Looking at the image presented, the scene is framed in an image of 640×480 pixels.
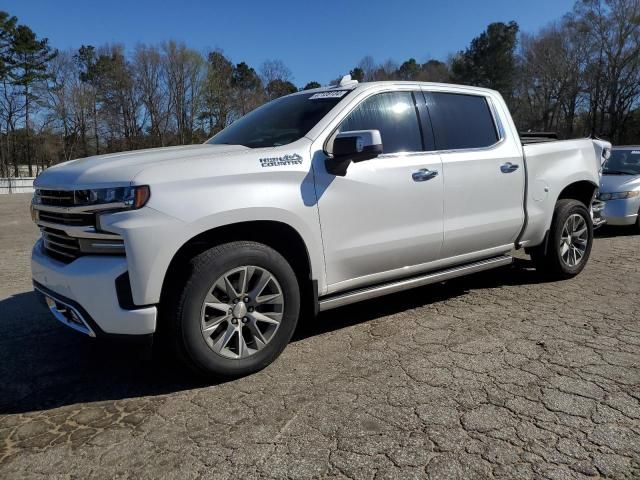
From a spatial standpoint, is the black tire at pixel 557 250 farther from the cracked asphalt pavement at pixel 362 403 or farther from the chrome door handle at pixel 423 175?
the chrome door handle at pixel 423 175

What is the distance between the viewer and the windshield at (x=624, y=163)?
9.61 meters

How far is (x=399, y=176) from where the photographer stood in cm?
383

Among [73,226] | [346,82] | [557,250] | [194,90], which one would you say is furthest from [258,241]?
[194,90]

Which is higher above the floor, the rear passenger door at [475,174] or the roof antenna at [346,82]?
the roof antenna at [346,82]

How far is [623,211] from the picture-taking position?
28.4ft

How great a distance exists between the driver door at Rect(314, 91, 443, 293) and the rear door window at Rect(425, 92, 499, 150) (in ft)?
0.56

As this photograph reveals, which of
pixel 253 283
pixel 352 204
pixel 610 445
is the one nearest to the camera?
pixel 610 445

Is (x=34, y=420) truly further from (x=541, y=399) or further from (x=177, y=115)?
(x=177, y=115)

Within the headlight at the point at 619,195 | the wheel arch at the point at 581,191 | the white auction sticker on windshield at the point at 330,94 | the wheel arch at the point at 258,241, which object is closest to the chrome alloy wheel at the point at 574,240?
the wheel arch at the point at 581,191

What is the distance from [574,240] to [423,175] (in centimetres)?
253

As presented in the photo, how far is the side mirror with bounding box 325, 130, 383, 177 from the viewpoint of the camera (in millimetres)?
3295

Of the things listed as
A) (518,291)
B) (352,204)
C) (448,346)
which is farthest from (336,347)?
(518,291)

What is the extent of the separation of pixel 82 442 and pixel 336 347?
1.80m

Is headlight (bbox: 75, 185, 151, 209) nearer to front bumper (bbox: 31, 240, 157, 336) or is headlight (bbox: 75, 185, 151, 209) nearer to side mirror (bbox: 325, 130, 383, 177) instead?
front bumper (bbox: 31, 240, 157, 336)
